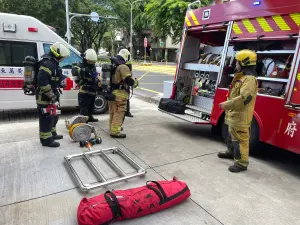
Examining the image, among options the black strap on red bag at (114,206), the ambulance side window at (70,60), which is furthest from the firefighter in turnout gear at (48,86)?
the black strap on red bag at (114,206)

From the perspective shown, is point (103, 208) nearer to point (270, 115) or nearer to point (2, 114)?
point (270, 115)

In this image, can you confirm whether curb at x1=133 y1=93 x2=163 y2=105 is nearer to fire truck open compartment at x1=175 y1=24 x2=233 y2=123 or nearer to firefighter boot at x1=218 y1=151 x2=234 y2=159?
fire truck open compartment at x1=175 y1=24 x2=233 y2=123

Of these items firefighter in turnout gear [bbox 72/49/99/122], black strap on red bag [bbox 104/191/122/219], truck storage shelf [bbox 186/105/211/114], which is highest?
firefighter in turnout gear [bbox 72/49/99/122]

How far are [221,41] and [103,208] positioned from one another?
4.85 meters

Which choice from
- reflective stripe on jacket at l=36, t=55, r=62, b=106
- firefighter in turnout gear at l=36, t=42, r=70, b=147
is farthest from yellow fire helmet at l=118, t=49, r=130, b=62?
reflective stripe on jacket at l=36, t=55, r=62, b=106

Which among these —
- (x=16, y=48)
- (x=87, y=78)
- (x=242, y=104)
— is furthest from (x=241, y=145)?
(x=16, y=48)

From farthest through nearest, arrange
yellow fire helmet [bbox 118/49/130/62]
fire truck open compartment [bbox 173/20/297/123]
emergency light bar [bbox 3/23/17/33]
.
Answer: emergency light bar [bbox 3/23/17/33]
yellow fire helmet [bbox 118/49/130/62]
fire truck open compartment [bbox 173/20/297/123]

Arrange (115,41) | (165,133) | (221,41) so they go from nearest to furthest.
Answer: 1. (165,133)
2. (221,41)
3. (115,41)

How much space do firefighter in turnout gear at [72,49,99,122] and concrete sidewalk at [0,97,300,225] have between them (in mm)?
917

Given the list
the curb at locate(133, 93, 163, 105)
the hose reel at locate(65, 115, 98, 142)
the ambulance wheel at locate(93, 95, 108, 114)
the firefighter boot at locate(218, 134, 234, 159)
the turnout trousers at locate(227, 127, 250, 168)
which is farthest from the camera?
the curb at locate(133, 93, 163, 105)

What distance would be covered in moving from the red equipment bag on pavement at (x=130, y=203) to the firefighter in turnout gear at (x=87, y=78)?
3254 millimetres

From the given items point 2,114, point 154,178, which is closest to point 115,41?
point 2,114

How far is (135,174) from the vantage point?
3.16m

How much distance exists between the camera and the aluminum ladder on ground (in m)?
2.93
